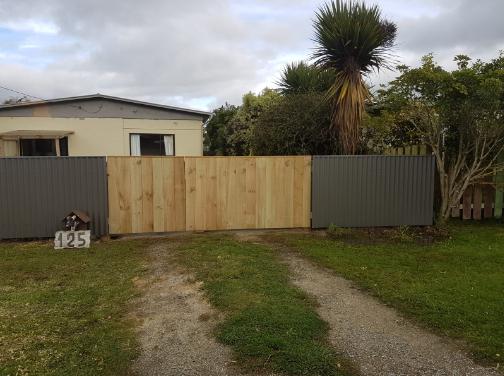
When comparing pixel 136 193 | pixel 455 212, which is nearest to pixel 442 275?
pixel 455 212

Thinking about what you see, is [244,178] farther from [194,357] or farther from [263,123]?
[194,357]

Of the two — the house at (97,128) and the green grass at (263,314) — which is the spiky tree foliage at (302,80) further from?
the green grass at (263,314)

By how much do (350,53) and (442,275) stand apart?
5.91 metres

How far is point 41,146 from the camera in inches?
538

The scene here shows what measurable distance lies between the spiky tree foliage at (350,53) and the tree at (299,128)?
807 mm

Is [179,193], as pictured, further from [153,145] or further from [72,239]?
[153,145]

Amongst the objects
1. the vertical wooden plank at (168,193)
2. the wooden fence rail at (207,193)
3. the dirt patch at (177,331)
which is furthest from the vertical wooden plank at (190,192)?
the dirt patch at (177,331)

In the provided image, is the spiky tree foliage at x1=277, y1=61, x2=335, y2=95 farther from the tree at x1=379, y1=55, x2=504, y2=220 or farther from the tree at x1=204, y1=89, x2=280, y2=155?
the tree at x1=379, y1=55, x2=504, y2=220

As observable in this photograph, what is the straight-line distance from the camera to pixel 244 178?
28.7 ft

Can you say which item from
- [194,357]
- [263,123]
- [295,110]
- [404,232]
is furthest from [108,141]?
[194,357]

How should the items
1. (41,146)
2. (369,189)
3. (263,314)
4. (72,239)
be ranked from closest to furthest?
(263,314)
(72,239)
(369,189)
(41,146)

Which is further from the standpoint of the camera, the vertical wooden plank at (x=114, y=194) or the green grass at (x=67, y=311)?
the vertical wooden plank at (x=114, y=194)

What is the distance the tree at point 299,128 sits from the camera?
1112 centimetres

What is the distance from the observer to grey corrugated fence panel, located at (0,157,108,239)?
318 inches
